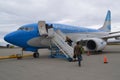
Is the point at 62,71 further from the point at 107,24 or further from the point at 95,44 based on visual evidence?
the point at 107,24

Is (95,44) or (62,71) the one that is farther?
(95,44)

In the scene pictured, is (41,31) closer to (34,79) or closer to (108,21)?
(34,79)

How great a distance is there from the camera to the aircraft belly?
46.3ft

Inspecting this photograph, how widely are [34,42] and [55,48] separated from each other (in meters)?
1.80

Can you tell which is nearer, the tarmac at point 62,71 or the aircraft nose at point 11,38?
the tarmac at point 62,71

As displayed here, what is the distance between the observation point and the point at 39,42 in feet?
47.2

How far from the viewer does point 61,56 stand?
14039 millimetres

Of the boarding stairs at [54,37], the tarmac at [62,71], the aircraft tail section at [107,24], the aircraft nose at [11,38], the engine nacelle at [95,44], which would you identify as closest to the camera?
the tarmac at [62,71]

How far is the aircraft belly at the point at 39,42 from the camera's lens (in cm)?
1410

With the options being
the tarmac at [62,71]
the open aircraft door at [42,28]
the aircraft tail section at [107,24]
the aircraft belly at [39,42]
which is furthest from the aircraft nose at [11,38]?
the aircraft tail section at [107,24]

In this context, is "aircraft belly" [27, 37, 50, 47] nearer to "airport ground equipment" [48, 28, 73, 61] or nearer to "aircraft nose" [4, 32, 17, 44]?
"airport ground equipment" [48, 28, 73, 61]

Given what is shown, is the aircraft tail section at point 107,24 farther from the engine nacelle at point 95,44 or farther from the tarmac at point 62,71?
the tarmac at point 62,71

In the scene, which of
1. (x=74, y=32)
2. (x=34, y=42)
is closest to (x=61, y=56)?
(x=34, y=42)

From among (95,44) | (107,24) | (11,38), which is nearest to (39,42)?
(11,38)
